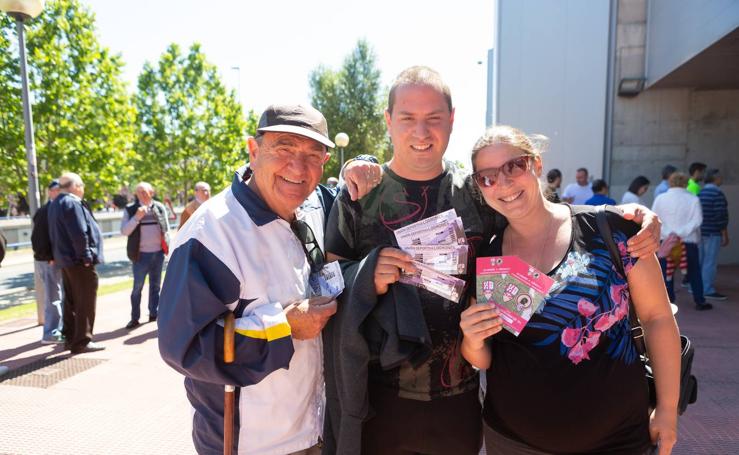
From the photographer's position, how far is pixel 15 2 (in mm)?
6117

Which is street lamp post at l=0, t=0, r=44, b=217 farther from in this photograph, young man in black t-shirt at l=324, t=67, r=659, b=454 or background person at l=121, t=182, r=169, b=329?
young man in black t-shirt at l=324, t=67, r=659, b=454

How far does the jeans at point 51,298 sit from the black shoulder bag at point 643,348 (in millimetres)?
7148

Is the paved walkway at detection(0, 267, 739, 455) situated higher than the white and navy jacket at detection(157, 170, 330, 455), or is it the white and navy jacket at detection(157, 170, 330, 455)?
the white and navy jacket at detection(157, 170, 330, 455)

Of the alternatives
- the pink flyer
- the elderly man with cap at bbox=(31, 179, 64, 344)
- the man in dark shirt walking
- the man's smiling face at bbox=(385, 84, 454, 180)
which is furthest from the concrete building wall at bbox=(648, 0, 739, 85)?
the elderly man with cap at bbox=(31, 179, 64, 344)

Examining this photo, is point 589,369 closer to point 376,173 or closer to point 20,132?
point 376,173

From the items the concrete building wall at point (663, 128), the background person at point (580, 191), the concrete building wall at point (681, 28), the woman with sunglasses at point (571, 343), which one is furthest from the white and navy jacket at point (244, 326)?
the concrete building wall at point (663, 128)

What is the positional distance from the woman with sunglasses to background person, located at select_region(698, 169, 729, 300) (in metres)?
8.15

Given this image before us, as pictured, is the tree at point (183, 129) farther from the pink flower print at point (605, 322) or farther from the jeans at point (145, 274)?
the pink flower print at point (605, 322)

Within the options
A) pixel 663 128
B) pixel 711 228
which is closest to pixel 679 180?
pixel 711 228

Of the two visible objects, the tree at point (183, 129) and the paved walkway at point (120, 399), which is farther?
the tree at point (183, 129)

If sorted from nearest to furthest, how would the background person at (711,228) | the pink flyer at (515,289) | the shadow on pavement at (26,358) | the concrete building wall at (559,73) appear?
the pink flyer at (515,289), the shadow on pavement at (26,358), the background person at (711,228), the concrete building wall at (559,73)

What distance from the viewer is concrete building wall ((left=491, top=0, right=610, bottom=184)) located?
11.9 metres

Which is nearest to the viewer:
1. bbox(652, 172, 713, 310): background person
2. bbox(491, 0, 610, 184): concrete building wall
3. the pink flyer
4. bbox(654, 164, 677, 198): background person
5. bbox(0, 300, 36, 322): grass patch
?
the pink flyer

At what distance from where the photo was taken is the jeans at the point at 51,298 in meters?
6.39
